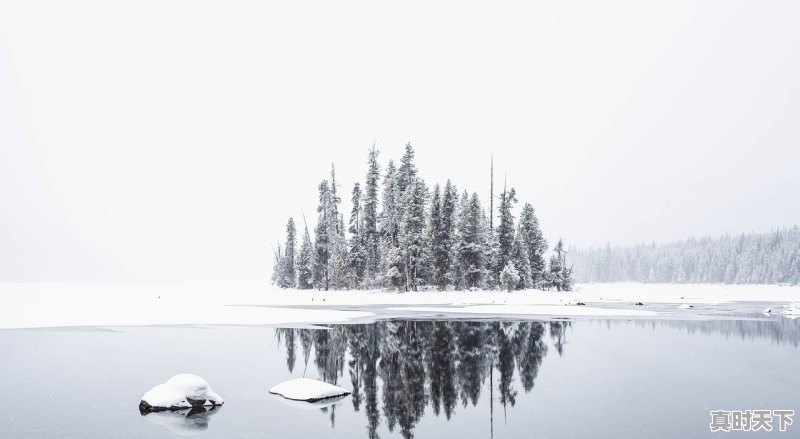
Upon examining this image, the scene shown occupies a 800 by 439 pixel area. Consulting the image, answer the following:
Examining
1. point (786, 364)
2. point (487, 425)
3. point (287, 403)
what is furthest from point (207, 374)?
point (786, 364)

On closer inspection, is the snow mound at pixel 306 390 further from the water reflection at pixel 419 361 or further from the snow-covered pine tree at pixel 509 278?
the snow-covered pine tree at pixel 509 278

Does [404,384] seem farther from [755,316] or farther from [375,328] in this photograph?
[755,316]

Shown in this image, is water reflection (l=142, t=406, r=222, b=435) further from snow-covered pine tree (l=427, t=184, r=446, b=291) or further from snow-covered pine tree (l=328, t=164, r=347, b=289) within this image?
snow-covered pine tree (l=328, t=164, r=347, b=289)

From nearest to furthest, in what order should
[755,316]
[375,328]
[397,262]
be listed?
[375,328] < [755,316] < [397,262]

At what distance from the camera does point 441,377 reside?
744 inches

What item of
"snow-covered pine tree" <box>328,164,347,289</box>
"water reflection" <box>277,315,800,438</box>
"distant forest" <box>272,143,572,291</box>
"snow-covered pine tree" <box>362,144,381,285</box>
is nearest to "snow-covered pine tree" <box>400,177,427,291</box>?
"distant forest" <box>272,143,572,291</box>

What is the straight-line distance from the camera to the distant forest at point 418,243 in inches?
2854

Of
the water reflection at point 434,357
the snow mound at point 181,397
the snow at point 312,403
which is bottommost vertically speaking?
the snow at point 312,403

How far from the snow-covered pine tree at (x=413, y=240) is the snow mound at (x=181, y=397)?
56.2 metres

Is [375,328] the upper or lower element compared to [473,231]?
lower

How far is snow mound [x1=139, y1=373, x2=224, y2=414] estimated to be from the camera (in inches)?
583

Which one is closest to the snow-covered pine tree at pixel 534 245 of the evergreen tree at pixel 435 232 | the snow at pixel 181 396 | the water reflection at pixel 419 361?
the evergreen tree at pixel 435 232

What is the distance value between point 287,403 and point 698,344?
21.4 meters

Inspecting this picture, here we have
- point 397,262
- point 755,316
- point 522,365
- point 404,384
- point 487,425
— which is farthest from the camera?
point 397,262
